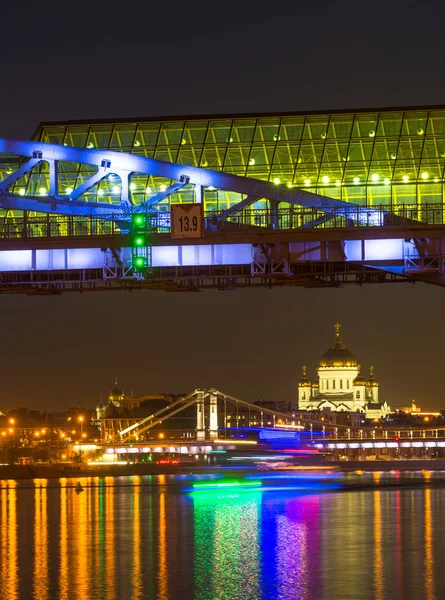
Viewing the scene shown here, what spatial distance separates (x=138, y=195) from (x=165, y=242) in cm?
2250

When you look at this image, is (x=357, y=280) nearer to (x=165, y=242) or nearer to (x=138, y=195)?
(x=165, y=242)

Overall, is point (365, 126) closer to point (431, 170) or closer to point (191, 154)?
point (431, 170)

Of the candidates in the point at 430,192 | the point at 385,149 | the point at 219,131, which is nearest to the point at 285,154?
the point at 219,131

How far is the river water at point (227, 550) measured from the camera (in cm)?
3070

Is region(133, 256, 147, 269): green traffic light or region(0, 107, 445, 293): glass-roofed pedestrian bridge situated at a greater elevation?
region(0, 107, 445, 293): glass-roofed pedestrian bridge

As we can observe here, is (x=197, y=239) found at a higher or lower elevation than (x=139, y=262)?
higher

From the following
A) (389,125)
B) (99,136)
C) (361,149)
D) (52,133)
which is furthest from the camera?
(52,133)

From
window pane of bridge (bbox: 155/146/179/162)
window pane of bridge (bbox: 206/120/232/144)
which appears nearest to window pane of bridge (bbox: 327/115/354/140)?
window pane of bridge (bbox: 206/120/232/144)

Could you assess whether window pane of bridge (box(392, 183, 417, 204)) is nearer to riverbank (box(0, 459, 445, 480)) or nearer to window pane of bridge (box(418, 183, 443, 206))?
window pane of bridge (box(418, 183, 443, 206))

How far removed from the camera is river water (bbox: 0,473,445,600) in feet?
101

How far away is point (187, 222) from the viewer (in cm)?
4475

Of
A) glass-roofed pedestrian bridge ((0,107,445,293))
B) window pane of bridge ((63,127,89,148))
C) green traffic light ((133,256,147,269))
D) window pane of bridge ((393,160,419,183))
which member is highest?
window pane of bridge ((63,127,89,148))

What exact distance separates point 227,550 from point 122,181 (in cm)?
1577

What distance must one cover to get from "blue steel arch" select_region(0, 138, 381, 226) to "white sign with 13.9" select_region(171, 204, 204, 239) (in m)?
3.81
